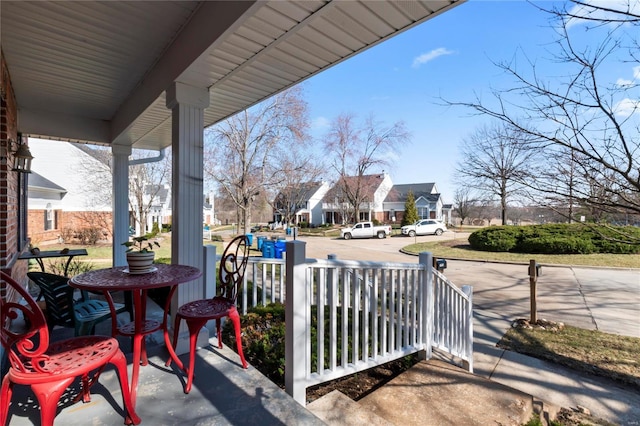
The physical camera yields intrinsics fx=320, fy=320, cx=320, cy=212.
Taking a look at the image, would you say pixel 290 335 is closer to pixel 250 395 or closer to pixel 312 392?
pixel 250 395

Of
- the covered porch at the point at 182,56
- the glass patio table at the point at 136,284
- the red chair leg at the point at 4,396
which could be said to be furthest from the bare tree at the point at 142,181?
the red chair leg at the point at 4,396

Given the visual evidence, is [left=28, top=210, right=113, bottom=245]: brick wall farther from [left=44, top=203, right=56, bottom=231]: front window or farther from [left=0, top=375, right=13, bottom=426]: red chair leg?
[left=0, top=375, right=13, bottom=426]: red chair leg

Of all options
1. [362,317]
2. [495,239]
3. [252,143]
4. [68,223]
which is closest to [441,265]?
[362,317]

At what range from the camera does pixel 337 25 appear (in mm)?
2170

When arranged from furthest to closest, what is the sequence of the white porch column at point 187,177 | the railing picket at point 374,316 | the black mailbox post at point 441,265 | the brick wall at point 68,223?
the brick wall at point 68,223 < the black mailbox post at point 441,265 < the white porch column at point 187,177 < the railing picket at point 374,316

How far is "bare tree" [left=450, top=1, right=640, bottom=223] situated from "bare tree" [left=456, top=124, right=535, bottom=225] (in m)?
0.11

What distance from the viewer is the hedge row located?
41.3 feet

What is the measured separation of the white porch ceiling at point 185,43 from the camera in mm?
2021

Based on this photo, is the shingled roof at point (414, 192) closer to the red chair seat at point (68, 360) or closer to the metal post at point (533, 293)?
the metal post at point (533, 293)

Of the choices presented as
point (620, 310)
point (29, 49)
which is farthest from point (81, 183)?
point (620, 310)

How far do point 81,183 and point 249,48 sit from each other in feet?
62.5

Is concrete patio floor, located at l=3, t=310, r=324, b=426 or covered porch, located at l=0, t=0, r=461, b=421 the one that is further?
covered porch, located at l=0, t=0, r=461, b=421

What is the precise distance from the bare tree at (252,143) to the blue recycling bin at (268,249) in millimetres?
1070

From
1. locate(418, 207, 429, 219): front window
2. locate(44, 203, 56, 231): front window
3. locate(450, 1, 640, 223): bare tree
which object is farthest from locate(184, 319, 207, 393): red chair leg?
locate(418, 207, 429, 219): front window
